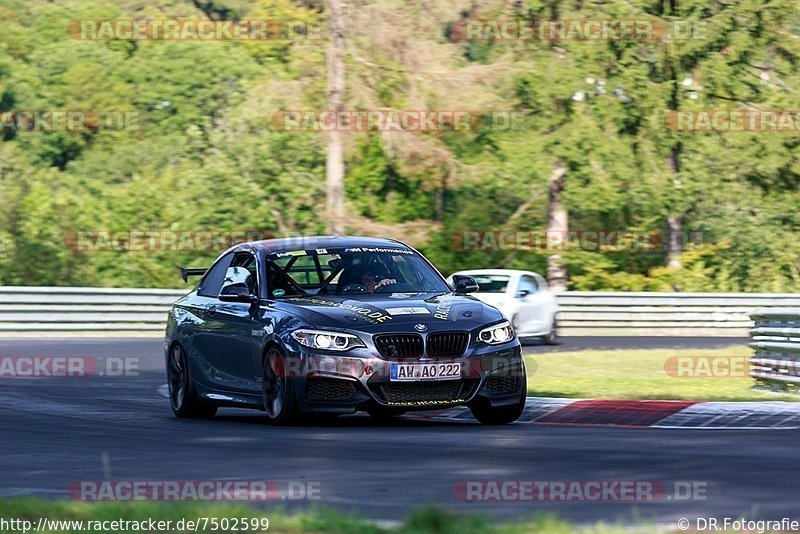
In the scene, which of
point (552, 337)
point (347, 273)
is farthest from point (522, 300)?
point (347, 273)

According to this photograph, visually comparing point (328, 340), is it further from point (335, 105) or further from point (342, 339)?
point (335, 105)

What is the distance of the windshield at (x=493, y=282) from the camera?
27500mm

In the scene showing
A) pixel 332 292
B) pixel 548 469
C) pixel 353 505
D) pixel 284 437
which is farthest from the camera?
pixel 332 292

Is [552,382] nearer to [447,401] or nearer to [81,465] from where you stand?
[447,401]

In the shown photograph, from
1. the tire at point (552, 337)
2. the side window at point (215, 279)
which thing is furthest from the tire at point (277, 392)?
the tire at point (552, 337)

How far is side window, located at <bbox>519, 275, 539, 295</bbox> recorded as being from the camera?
2775 centimetres

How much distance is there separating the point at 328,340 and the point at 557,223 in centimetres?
3024

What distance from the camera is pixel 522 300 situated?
27188mm

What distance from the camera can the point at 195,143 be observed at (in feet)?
151

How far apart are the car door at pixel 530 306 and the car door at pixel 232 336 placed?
1325 cm

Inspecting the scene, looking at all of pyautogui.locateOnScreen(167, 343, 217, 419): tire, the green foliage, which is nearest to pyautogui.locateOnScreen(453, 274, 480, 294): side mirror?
pyautogui.locateOnScreen(167, 343, 217, 419): tire

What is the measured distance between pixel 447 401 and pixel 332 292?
1569mm

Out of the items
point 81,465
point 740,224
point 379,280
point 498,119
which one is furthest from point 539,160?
point 81,465

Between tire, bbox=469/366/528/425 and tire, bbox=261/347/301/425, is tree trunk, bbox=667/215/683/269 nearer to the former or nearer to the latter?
tire, bbox=469/366/528/425
